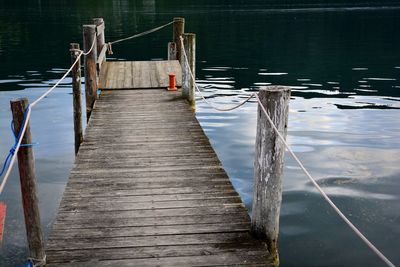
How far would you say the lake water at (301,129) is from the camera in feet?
24.7

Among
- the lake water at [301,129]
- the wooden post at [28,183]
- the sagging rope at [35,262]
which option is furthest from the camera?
the lake water at [301,129]

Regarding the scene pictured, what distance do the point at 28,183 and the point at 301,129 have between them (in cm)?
1101

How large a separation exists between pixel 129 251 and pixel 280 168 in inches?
70.7

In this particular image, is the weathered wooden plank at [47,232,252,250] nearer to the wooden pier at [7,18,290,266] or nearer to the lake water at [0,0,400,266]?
the wooden pier at [7,18,290,266]

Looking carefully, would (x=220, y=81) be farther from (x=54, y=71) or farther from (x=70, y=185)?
(x=70, y=185)

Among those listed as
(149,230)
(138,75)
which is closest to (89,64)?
(138,75)

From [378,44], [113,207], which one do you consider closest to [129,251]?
[113,207]

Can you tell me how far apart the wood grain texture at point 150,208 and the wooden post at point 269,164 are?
0.19 metres

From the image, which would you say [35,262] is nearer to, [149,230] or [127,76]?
[149,230]

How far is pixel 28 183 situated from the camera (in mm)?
4258

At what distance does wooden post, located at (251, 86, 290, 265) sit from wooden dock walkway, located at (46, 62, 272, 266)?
0.20 metres

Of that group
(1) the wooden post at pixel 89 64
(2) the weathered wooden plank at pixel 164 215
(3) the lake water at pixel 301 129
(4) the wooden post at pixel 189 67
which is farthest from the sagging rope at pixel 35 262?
(1) the wooden post at pixel 89 64

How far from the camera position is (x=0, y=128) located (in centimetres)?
1438

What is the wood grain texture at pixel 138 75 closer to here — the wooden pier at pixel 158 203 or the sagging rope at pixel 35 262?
the wooden pier at pixel 158 203
